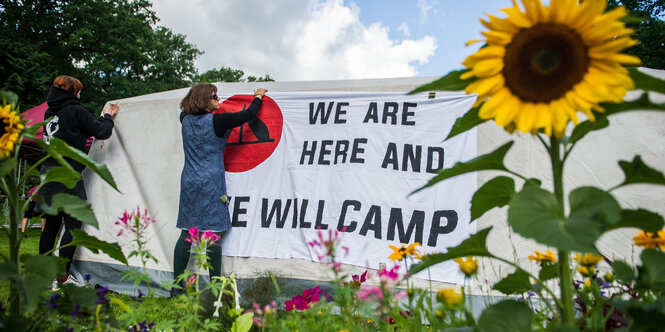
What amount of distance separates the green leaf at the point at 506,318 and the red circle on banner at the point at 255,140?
3049mm

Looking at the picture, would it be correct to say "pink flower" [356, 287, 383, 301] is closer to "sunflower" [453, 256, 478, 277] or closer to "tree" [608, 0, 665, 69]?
"sunflower" [453, 256, 478, 277]

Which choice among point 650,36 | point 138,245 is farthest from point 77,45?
point 650,36

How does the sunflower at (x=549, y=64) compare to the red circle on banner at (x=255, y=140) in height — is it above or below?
below

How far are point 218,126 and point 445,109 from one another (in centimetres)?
181

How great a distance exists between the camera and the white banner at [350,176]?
3.05 metres

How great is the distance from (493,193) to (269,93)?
3.19 metres

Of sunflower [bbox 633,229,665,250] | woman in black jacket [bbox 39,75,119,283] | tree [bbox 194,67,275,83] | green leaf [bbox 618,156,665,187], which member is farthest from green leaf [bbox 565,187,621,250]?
tree [bbox 194,67,275,83]

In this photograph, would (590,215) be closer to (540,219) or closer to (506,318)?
(540,219)

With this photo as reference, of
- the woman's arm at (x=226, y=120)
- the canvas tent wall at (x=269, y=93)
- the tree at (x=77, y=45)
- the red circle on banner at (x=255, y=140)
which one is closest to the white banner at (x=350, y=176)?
the red circle on banner at (x=255, y=140)

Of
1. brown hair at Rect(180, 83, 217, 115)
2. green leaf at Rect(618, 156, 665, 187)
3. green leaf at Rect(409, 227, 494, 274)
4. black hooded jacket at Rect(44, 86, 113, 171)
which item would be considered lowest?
green leaf at Rect(409, 227, 494, 274)

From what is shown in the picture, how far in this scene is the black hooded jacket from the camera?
10.6ft

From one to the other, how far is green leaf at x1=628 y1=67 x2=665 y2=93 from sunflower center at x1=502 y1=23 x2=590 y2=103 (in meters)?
0.08

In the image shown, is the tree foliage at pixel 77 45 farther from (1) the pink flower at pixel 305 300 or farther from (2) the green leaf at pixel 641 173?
(2) the green leaf at pixel 641 173

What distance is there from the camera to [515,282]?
0.82 meters
